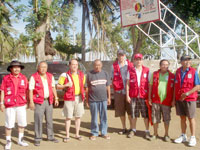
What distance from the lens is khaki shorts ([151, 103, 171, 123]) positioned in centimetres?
489

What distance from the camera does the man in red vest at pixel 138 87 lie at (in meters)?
5.04

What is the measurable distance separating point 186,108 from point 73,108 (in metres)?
2.34

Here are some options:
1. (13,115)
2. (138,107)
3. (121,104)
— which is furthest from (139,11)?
(13,115)

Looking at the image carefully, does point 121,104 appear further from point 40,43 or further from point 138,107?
point 40,43

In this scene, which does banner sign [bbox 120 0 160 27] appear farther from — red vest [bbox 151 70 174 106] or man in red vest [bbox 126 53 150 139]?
red vest [bbox 151 70 174 106]

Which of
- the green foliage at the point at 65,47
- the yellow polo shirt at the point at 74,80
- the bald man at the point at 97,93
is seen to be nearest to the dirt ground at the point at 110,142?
the bald man at the point at 97,93

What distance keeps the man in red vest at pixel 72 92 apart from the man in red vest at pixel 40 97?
0.25m

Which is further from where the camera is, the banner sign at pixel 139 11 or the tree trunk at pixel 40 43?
the banner sign at pixel 139 11

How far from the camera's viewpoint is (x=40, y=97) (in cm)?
469

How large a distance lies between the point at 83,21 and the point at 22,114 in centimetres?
1713

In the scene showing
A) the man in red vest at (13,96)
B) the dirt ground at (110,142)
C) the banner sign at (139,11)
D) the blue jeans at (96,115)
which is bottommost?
the dirt ground at (110,142)

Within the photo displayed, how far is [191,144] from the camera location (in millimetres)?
4570

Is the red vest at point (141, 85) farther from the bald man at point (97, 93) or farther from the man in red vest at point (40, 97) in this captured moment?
the man in red vest at point (40, 97)

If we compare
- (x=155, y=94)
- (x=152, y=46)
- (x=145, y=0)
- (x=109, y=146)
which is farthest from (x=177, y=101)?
(x=152, y=46)
